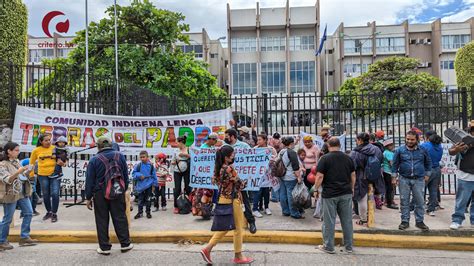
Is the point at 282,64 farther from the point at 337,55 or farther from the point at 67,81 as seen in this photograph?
the point at 67,81

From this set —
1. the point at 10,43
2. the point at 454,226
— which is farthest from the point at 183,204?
the point at 10,43

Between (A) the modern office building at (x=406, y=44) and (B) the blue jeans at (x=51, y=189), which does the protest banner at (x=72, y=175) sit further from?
(A) the modern office building at (x=406, y=44)

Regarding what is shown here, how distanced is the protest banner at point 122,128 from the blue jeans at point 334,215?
4223 mm

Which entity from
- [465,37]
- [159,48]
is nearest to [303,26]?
[465,37]

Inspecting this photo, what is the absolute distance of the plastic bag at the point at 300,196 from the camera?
22.5ft

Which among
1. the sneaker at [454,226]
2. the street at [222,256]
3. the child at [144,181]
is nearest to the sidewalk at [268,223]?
the sneaker at [454,226]

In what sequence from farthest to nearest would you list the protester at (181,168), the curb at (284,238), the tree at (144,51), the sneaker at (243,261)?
the tree at (144,51) < the protester at (181,168) < the curb at (284,238) < the sneaker at (243,261)

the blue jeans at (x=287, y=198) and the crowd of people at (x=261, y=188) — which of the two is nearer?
the crowd of people at (x=261, y=188)

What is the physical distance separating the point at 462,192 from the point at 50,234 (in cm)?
724

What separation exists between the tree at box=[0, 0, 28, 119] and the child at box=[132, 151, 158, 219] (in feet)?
16.4

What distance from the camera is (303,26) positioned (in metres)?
50.3

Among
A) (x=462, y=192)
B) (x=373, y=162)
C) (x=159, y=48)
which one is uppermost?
(x=159, y=48)

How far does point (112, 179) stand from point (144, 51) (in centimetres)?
1667

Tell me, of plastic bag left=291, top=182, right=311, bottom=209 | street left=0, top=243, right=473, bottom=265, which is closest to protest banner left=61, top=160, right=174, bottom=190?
street left=0, top=243, right=473, bottom=265
